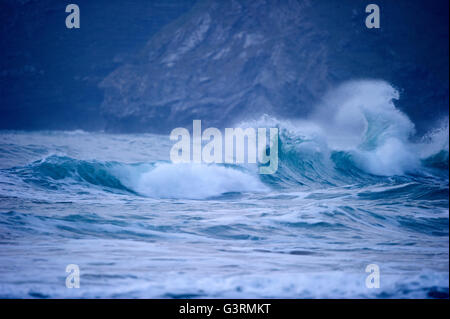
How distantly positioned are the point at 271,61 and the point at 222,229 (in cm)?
3895

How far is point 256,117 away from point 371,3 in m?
13.4

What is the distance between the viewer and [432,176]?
11.1 m

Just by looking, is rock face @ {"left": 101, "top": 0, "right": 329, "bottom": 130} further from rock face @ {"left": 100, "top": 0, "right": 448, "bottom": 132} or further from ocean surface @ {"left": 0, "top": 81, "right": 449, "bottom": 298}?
ocean surface @ {"left": 0, "top": 81, "right": 449, "bottom": 298}

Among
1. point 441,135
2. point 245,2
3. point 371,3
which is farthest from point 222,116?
point 441,135

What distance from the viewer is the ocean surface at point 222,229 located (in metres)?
3.74

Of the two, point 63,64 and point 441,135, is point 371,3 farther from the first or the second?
point 63,64

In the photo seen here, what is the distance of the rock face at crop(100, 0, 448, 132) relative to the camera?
130 feet

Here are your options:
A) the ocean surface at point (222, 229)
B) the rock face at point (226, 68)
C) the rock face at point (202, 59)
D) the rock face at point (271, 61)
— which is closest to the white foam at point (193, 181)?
the ocean surface at point (222, 229)

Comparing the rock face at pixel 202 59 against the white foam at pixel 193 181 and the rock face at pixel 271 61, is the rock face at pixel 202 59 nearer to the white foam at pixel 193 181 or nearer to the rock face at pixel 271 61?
the rock face at pixel 271 61

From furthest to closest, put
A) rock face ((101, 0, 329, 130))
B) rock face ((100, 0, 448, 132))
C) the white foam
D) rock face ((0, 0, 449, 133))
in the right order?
rock face ((101, 0, 329, 130)) → rock face ((0, 0, 449, 133)) → rock face ((100, 0, 448, 132)) → the white foam

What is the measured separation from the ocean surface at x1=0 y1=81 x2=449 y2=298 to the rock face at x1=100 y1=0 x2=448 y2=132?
29.4m

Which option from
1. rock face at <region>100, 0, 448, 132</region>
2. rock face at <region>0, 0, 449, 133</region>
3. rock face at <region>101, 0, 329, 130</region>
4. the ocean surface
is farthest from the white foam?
rock face at <region>101, 0, 329, 130</region>

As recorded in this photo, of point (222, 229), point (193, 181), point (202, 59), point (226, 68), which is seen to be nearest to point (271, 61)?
point (226, 68)

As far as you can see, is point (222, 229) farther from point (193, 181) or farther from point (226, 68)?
point (226, 68)
